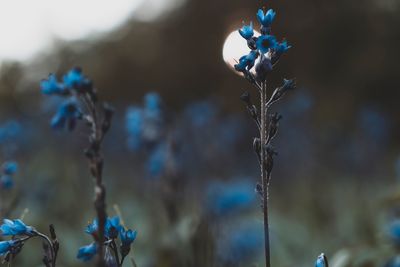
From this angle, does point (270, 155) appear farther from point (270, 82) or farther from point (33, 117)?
point (270, 82)

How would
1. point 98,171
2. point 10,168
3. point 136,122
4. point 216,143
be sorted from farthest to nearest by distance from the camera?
1. point 216,143
2. point 136,122
3. point 10,168
4. point 98,171

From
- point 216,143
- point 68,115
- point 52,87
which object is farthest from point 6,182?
point 216,143

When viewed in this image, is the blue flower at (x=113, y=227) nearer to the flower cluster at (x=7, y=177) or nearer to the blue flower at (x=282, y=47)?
the blue flower at (x=282, y=47)

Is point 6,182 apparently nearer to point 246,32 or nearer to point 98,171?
point 98,171

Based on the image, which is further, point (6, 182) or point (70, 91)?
point (6, 182)

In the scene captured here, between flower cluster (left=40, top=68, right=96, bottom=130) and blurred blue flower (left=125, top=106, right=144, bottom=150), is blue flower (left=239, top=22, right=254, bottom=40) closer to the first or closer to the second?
flower cluster (left=40, top=68, right=96, bottom=130)

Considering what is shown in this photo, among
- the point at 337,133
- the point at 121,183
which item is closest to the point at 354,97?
the point at 337,133

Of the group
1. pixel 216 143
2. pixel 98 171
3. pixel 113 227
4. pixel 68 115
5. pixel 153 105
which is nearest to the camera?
pixel 98 171
